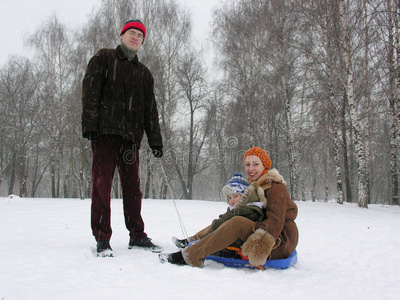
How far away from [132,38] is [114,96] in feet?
1.98

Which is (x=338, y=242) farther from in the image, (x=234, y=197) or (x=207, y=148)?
(x=207, y=148)

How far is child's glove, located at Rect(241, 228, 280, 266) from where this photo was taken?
Answer: 7.58ft

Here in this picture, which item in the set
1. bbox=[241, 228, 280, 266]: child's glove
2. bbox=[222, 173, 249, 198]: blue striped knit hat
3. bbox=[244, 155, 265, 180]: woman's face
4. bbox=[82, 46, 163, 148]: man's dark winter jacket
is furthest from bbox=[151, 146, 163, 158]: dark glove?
bbox=[241, 228, 280, 266]: child's glove

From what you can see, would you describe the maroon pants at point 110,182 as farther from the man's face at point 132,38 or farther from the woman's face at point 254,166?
the woman's face at point 254,166

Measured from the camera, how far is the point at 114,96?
2.80 meters

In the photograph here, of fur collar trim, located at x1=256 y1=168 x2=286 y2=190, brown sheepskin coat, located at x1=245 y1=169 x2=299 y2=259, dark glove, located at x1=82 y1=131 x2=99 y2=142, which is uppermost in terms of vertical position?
dark glove, located at x1=82 y1=131 x2=99 y2=142

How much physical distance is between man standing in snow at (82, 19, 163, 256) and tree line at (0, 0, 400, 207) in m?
8.69

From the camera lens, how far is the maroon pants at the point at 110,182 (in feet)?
8.72

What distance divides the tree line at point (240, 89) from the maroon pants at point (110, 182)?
8815 mm

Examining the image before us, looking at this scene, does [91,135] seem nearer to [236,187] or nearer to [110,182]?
[110,182]

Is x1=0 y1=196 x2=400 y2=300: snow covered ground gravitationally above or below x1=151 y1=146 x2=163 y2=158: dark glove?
below

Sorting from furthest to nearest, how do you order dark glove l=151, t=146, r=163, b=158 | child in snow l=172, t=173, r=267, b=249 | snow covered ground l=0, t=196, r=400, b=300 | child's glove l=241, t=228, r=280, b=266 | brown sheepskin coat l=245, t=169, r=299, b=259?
dark glove l=151, t=146, r=163, b=158, child in snow l=172, t=173, r=267, b=249, brown sheepskin coat l=245, t=169, r=299, b=259, child's glove l=241, t=228, r=280, b=266, snow covered ground l=0, t=196, r=400, b=300

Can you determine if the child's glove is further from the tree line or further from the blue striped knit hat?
the tree line

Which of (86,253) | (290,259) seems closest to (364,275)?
(290,259)
